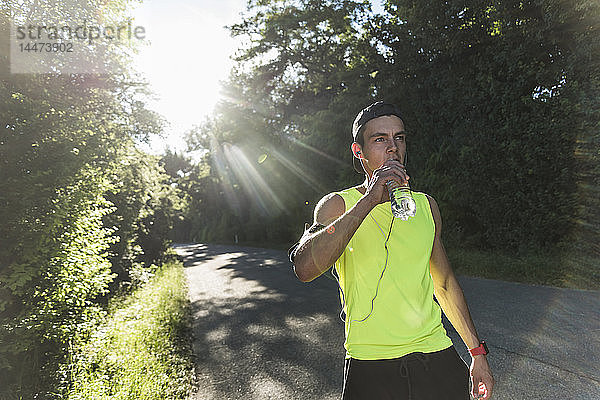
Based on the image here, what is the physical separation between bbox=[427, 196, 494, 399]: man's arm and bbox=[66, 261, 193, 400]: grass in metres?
3.99

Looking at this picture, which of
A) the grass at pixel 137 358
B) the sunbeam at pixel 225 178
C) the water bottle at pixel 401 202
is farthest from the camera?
the sunbeam at pixel 225 178

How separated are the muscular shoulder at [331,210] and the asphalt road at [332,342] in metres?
3.44

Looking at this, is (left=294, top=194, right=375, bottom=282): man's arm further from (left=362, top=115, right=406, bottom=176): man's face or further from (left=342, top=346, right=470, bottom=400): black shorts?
(left=342, top=346, right=470, bottom=400): black shorts

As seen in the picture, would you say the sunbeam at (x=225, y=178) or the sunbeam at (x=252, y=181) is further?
the sunbeam at (x=225, y=178)

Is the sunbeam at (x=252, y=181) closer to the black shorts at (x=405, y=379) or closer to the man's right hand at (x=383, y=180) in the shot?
the black shorts at (x=405, y=379)

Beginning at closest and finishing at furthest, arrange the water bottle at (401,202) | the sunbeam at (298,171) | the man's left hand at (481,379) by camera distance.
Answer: the water bottle at (401,202), the man's left hand at (481,379), the sunbeam at (298,171)

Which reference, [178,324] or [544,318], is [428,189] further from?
[178,324]

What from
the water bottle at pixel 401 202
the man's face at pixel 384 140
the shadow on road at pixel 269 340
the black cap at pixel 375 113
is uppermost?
the black cap at pixel 375 113

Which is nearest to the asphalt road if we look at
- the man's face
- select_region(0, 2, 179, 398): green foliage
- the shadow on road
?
the shadow on road

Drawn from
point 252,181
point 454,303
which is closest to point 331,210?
point 454,303

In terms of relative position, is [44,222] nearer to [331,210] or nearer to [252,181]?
[331,210]

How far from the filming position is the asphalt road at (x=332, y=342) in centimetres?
448

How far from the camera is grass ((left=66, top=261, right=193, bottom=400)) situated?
474cm

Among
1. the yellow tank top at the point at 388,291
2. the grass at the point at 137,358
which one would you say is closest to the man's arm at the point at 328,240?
the yellow tank top at the point at 388,291
